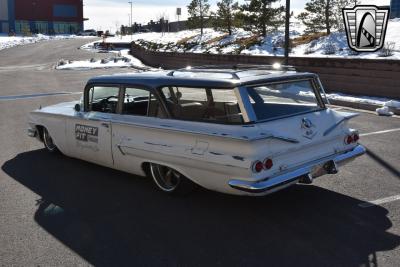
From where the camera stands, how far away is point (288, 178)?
480cm

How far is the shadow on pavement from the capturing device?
13.6 ft

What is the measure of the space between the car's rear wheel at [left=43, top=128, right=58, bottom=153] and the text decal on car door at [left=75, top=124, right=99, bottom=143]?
107 centimetres

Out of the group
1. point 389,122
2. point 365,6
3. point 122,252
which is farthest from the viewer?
point 365,6

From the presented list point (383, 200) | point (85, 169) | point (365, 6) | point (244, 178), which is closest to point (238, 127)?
point (244, 178)

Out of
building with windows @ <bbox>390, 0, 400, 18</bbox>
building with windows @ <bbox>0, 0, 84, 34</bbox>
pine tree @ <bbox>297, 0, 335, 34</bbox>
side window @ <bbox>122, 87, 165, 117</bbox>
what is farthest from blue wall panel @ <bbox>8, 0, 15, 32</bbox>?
side window @ <bbox>122, 87, 165, 117</bbox>

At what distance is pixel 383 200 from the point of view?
5.38 m

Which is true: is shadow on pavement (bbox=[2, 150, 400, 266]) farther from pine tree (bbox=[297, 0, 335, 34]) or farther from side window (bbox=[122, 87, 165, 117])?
pine tree (bbox=[297, 0, 335, 34])

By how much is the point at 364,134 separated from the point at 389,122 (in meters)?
1.62

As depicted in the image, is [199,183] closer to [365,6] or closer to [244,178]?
[244,178]

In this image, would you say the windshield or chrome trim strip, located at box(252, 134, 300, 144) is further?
the windshield

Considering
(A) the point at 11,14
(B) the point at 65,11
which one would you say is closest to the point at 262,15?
(A) the point at 11,14

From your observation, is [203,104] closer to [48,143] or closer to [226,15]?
[48,143]

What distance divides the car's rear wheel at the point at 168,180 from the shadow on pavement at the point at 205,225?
4.4 inches

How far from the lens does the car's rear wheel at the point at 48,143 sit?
7.74 metres
